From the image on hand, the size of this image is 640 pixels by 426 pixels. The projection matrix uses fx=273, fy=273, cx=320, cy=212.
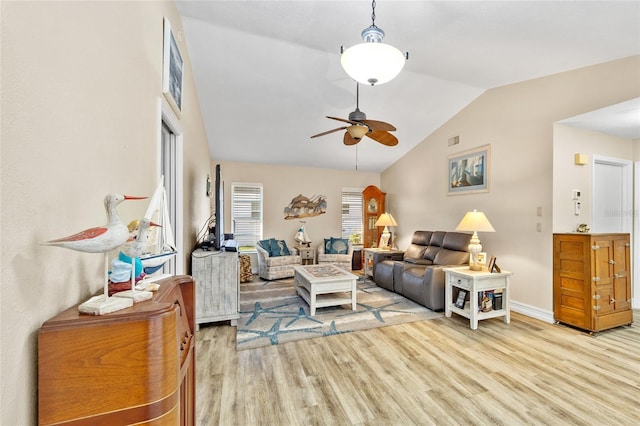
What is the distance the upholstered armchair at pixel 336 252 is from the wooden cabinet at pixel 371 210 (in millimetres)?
821

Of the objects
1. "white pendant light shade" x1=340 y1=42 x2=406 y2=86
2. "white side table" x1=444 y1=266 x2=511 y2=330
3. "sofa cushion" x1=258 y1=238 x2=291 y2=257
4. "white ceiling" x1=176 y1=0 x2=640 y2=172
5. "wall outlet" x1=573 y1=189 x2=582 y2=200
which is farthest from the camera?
"sofa cushion" x1=258 y1=238 x2=291 y2=257

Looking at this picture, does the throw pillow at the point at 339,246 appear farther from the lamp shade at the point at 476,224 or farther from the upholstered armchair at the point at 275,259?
the lamp shade at the point at 476,224

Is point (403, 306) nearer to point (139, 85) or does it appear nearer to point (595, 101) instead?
point (595, 101)

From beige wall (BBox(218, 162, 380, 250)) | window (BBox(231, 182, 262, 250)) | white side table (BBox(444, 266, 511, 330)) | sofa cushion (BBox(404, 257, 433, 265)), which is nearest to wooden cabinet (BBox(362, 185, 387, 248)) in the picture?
beige wall (BBox(218, 162, 380, 250))

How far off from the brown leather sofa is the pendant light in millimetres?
2757

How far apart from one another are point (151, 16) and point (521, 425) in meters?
3.52

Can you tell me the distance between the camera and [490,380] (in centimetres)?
221

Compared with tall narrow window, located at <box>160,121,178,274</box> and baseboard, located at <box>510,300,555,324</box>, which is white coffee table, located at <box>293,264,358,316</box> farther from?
baseboard, located at <box>510,300,555,324</box>

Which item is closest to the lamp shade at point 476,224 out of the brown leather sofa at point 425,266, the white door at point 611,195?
the brown leather sofa at point 425,266

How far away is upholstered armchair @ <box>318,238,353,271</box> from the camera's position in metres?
5.96

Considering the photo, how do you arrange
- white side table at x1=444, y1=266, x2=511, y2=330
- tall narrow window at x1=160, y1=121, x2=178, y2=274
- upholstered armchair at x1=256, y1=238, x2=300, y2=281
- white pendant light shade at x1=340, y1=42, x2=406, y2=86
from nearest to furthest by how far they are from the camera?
1. white pendant light shade at x1=340, y1=42, x2=406, y2=86
2. tall narrow window at x1=160, y1=121, x2=178, y2=274
3. white side table at x1=444, y1=266, x2=511, y2=330
4. upholstered armchair at x1=256, y1=238, x2=300, y2=281

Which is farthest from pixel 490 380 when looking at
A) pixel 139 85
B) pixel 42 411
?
pixel 139 85

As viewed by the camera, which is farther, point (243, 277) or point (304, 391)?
point (243, 277)

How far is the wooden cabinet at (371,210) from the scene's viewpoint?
6.77 m
